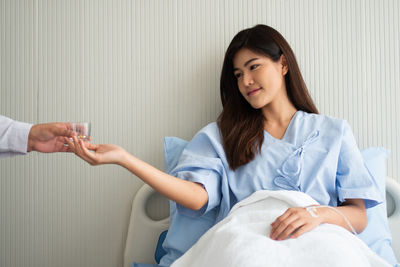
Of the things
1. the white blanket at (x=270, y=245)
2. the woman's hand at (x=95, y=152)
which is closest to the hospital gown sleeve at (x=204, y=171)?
the white blanket at (x=270, y=245)

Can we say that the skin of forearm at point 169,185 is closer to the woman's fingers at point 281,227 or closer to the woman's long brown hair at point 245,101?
the woman's long brown hair at point 245,101

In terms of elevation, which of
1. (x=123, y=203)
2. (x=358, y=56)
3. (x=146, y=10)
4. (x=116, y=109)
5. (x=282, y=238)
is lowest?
(x=123, y=203)

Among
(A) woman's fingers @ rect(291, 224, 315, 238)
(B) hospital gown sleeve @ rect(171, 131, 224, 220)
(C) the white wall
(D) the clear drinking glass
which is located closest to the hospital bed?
(C) the white wall

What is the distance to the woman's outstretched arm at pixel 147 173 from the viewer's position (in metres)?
0.83

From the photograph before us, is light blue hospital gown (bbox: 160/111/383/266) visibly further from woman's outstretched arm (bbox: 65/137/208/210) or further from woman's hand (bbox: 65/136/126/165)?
woman's hand (bbox: 65/136/126/165)

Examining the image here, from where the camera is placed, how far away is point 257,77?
46.1 inches

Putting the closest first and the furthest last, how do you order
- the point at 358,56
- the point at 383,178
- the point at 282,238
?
1. the point at 282,238
2. the point at 383,178
3. the point at 358,56

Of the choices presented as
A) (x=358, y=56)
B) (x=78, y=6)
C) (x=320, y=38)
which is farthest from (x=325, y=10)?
(x=78, y=6)

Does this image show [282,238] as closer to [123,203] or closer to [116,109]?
[123,203]

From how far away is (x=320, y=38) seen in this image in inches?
53.8

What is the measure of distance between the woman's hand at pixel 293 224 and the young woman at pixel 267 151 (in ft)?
0.31

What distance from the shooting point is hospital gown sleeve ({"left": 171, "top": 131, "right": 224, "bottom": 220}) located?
3.53 feet

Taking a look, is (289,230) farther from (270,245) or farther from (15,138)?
(15,138)

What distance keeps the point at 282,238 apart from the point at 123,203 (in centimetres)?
76
